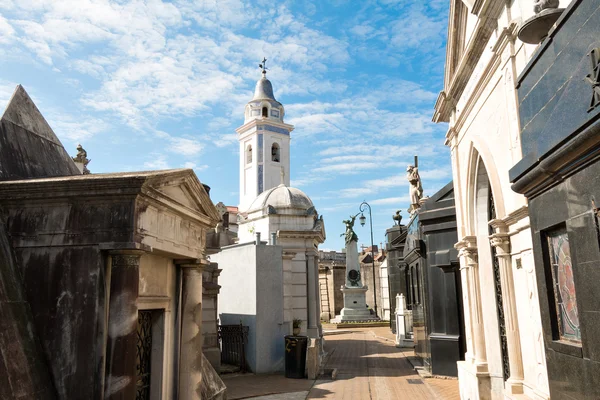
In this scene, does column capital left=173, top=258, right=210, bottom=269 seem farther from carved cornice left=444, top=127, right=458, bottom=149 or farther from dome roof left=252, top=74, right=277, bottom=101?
dome roof left=252, top=74, right=277, bottom=101

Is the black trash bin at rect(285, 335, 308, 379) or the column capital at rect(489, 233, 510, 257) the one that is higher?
the column capital at rect(489, 233, 510, 257)

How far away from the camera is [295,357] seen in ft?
44.2

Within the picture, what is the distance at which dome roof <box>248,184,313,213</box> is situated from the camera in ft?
61.3

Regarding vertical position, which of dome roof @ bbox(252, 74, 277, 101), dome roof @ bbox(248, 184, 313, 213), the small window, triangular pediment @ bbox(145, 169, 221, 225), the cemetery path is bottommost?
the cemetery path

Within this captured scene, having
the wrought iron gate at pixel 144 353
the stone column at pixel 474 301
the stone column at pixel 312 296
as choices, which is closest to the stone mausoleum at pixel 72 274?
the wrought iron gate at pixel 144 353

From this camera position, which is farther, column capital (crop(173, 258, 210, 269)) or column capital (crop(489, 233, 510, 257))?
column capital (crop(173, 258, 210, 269))

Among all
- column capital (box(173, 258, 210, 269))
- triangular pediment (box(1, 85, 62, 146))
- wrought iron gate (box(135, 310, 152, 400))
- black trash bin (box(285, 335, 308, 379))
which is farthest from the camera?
black trash bin (box(285, 335, 308, 379))

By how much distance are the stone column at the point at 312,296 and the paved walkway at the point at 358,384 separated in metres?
1.28

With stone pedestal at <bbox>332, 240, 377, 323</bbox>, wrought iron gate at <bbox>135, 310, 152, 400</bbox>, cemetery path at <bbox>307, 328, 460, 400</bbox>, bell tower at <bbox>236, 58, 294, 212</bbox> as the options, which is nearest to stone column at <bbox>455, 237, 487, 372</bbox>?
cemetery path at <bbox>307, 328, 460, 400</bbox>

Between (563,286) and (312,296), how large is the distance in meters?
13.6

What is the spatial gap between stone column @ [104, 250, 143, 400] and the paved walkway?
6.12 meters

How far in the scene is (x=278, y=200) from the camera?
1891 cm

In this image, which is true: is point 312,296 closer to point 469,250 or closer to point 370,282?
point 469,250

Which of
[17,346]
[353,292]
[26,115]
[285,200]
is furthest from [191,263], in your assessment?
[353,292]
